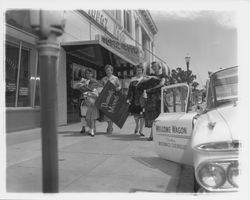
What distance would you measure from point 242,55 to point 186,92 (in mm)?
1284

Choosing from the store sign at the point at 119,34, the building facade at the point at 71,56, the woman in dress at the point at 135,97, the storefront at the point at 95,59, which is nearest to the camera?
the building facade at the point at 71,56

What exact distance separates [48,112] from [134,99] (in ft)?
15.9

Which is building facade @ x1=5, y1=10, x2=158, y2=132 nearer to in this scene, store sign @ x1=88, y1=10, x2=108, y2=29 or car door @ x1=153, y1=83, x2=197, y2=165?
store sign @ x1=88, y1=10, x2=108, y2=29

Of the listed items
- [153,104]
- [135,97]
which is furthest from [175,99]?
[135,97]

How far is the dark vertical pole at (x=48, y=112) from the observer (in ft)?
7.86

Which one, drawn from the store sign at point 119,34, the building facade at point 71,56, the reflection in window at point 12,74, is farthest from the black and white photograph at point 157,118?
the store sign at point 119,34

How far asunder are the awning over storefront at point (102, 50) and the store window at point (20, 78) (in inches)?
79.1

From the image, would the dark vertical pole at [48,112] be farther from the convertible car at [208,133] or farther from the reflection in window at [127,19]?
the reflection in window at [127,19]

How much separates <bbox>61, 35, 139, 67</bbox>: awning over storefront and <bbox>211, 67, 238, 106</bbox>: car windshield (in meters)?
6.84

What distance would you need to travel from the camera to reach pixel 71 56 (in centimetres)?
1123

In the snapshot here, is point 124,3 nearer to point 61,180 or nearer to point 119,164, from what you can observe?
point 61,180

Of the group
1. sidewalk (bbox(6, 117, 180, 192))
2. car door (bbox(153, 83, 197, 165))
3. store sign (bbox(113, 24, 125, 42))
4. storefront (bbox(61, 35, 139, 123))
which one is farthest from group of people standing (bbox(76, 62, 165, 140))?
store sign (bbox(113, 24, 125, 42))

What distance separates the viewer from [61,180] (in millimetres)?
3746

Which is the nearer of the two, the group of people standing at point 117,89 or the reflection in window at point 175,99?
the reflection in window at point 175,99
